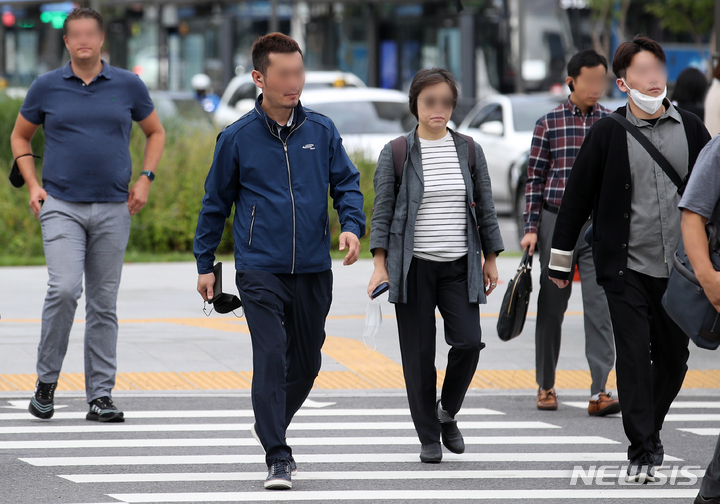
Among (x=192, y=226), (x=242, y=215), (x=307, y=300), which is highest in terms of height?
(x=242, y=215)

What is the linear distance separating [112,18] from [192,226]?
2471cm

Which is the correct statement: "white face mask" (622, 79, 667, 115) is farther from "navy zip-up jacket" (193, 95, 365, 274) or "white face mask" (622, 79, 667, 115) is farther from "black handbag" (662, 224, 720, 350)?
"navy zip-up jacket" (193, 95, 365, 274)

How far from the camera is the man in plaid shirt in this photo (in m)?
6.94

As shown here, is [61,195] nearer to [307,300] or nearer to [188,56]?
[307,300]

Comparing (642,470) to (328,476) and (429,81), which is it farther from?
(429,81)

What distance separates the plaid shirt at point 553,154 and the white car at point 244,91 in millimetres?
12729

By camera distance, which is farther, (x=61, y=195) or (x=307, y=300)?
(x=61, y=195)

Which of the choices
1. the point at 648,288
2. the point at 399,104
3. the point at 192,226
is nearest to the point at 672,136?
the point at 648,288

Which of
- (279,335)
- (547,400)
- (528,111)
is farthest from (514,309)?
(528,111)

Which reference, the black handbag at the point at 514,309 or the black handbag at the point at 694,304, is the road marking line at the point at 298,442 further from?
the black handbag at the point at 694,304

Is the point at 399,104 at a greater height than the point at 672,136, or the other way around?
the point at 672,136

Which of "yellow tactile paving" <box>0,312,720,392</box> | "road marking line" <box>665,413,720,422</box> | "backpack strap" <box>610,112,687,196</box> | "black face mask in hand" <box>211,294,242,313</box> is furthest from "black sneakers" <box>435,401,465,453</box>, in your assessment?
"yellow tactile paving" <box>0,312,720,392</box>

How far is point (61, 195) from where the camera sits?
650 cm

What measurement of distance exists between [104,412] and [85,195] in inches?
44.1
